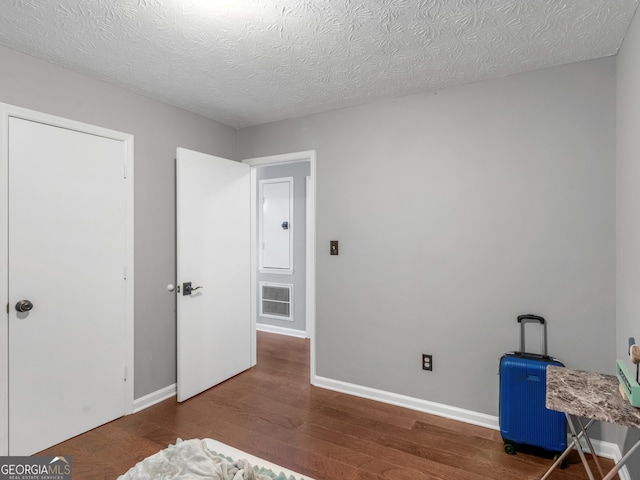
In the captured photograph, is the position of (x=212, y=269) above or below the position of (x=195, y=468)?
above

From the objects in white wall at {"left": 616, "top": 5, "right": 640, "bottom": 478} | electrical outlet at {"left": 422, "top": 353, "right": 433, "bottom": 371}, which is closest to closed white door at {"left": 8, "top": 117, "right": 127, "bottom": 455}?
electrical outlet at {"left": 422, "top": 353, "right": 433, "bottom": 371}

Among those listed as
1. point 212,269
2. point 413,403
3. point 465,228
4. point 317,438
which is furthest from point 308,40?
point 413,403

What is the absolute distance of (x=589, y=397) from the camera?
1626mm

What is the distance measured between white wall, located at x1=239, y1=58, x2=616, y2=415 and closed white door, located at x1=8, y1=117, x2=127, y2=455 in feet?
5.53

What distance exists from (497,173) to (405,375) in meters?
1.77

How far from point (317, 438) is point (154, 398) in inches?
58.3

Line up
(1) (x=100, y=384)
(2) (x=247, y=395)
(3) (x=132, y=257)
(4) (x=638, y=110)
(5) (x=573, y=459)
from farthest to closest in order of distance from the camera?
1. (2) (x=247, y=395)
2. (3) (x=132, y=257)
3. (1) (x=100, y=384)
4. (5) (x=573, y=459)
5. (4) (x=638, y=110)

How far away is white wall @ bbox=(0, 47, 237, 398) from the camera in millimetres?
2475

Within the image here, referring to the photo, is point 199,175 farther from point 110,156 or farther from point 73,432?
point 73,432

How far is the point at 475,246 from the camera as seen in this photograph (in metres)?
2.65

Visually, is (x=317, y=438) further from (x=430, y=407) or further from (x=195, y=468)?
(x=195, y=468)

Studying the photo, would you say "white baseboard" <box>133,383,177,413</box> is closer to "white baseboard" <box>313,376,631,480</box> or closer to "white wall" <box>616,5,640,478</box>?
"white baseboard" <box>313,376,631,480</box>

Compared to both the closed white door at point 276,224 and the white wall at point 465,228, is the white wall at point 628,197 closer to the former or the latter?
the white wall at point 465,228

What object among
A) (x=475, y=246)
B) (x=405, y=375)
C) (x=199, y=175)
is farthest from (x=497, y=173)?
(x=199, y=175)
